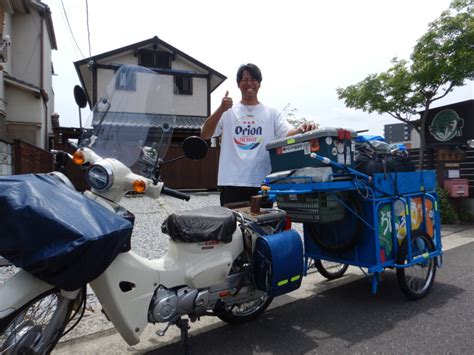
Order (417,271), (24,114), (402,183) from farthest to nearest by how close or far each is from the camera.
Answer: (24,114), (417,271), (402,183)

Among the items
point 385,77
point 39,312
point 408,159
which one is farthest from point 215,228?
point 385,77

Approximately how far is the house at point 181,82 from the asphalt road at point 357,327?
1065 cm

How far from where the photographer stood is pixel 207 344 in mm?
2805

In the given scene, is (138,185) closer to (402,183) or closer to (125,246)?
(125,246)

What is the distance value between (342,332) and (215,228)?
1.42 meters

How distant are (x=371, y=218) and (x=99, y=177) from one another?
2.39 m

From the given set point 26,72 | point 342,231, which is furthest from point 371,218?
point 26,72

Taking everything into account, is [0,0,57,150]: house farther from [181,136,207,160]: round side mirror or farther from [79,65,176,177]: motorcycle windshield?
[181,136,207,160]: round side mirror

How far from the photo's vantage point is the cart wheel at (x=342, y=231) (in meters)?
3.35

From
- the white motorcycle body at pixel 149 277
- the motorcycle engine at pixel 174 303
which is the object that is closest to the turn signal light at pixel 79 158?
the white motorcycle body at pixel 149 277

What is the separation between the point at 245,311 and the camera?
3172 millimetres

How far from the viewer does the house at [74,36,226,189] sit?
14125mm

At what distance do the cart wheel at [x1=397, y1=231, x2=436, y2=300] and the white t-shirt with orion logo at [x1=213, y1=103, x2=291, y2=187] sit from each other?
160cm

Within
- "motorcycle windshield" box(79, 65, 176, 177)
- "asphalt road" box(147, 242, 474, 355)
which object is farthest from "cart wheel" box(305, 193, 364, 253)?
"motorcycle windshield" box(79, 65, 176, 177)
